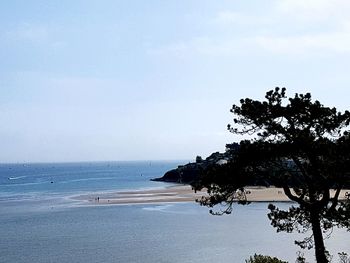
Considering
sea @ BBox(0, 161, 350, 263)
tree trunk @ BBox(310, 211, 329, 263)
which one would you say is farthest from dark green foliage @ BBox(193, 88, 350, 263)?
sea @ BBox(0, 161, 350, 263)

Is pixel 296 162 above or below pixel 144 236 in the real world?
above

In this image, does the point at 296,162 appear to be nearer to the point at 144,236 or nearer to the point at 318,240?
the point at 318,240

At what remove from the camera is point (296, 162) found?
936 inches

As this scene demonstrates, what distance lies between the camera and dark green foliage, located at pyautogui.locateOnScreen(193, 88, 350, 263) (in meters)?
23.1

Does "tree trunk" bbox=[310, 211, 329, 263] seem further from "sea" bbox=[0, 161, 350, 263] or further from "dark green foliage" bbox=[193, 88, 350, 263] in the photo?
"sea" bbox=[0, 161, 350, 263]

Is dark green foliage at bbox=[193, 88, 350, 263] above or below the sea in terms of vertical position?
above

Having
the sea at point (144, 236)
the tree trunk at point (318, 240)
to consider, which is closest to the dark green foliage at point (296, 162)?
the tree trunk at point (318, 240)

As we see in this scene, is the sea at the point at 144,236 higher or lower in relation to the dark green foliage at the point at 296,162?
lower

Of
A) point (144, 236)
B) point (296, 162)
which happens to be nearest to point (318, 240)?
point (296, 162)

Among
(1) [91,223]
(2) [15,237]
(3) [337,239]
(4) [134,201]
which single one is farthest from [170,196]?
(3) [337,239]

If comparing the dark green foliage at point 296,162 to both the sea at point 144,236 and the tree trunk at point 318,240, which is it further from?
the sea at point 144,236

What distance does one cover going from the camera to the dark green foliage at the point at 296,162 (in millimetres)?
23125

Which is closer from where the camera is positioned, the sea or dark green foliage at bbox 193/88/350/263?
dark green foliage at bbox 193/88/350/263

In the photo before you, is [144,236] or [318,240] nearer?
[318,240]
